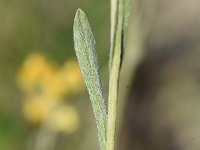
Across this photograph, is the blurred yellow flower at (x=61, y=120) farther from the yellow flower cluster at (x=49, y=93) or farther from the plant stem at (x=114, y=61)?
the plant stem at (x=114, y=61)

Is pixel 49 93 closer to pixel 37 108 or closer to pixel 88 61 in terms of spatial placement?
pixel 37 108

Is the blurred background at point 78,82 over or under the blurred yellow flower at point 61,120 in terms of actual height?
A: under

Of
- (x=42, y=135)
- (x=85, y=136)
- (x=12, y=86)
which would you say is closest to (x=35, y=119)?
(x=42, y=135)

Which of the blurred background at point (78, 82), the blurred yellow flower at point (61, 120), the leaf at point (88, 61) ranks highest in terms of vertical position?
the leaf at point (88, 61)

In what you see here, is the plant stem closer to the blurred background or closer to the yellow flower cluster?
the blurred background

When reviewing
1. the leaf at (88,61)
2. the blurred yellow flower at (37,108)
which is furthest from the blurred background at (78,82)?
the leaf at (88,61)

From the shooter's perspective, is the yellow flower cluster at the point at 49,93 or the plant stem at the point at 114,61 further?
the yellow flower cluster at the point at 49,93

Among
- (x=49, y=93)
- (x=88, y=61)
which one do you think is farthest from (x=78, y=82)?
(x=88, y=61)

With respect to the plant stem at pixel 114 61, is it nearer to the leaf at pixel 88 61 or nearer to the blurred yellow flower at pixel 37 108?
the leaf at pixel 88 61
